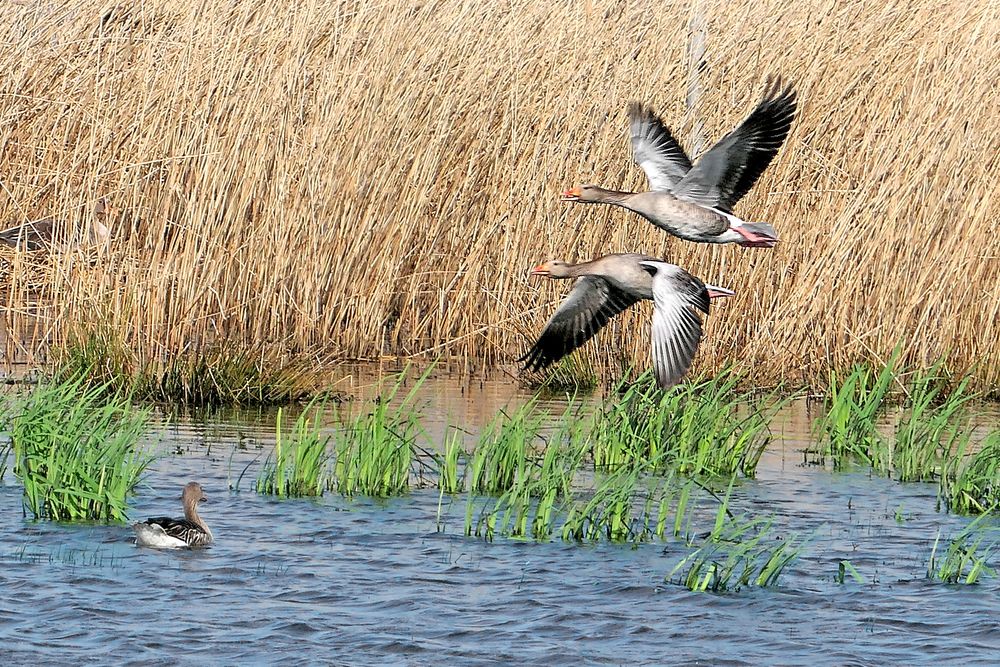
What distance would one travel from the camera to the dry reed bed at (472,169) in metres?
9.41

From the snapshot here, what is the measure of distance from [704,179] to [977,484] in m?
1.88

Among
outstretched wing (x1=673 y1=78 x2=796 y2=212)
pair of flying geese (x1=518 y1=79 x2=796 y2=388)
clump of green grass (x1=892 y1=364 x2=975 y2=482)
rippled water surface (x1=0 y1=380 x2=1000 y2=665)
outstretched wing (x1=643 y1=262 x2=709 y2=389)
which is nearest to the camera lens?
rippled water surface (x1=0 y1=380 x2=1000 y2=665)

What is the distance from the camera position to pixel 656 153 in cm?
808

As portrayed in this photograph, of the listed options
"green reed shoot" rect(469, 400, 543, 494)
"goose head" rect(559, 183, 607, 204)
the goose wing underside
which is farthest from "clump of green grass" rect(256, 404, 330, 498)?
"goose head" rect(559, 183, 607, 204)

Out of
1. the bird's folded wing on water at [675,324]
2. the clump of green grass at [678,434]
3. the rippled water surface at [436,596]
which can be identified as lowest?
the rippled water surface at [436,596]

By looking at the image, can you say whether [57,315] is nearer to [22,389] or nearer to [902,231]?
[22,389]

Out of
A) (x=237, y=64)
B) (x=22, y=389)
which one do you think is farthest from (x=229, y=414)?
(x=237, y=64)

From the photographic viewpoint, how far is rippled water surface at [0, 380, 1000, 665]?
16.4ft

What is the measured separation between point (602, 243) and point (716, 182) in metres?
2.08

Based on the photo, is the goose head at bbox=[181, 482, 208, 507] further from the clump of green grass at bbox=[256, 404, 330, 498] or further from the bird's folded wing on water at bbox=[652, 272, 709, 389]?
the bird's folded wing on water at bbox=[652, 272, 709, 389]

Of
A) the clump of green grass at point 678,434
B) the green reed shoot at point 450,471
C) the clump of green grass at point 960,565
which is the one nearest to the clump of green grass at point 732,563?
the clump of green grass at point 960,565

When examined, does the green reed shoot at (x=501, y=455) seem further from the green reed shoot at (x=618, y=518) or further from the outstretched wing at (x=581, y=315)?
the outstretched wing at (x=581, y=315)

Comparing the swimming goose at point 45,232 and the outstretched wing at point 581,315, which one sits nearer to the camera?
the outstretched wing at point 581,315

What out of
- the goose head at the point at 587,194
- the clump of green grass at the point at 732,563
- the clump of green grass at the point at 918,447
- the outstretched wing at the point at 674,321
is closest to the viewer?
the clump of green grass at the point at 732,563
